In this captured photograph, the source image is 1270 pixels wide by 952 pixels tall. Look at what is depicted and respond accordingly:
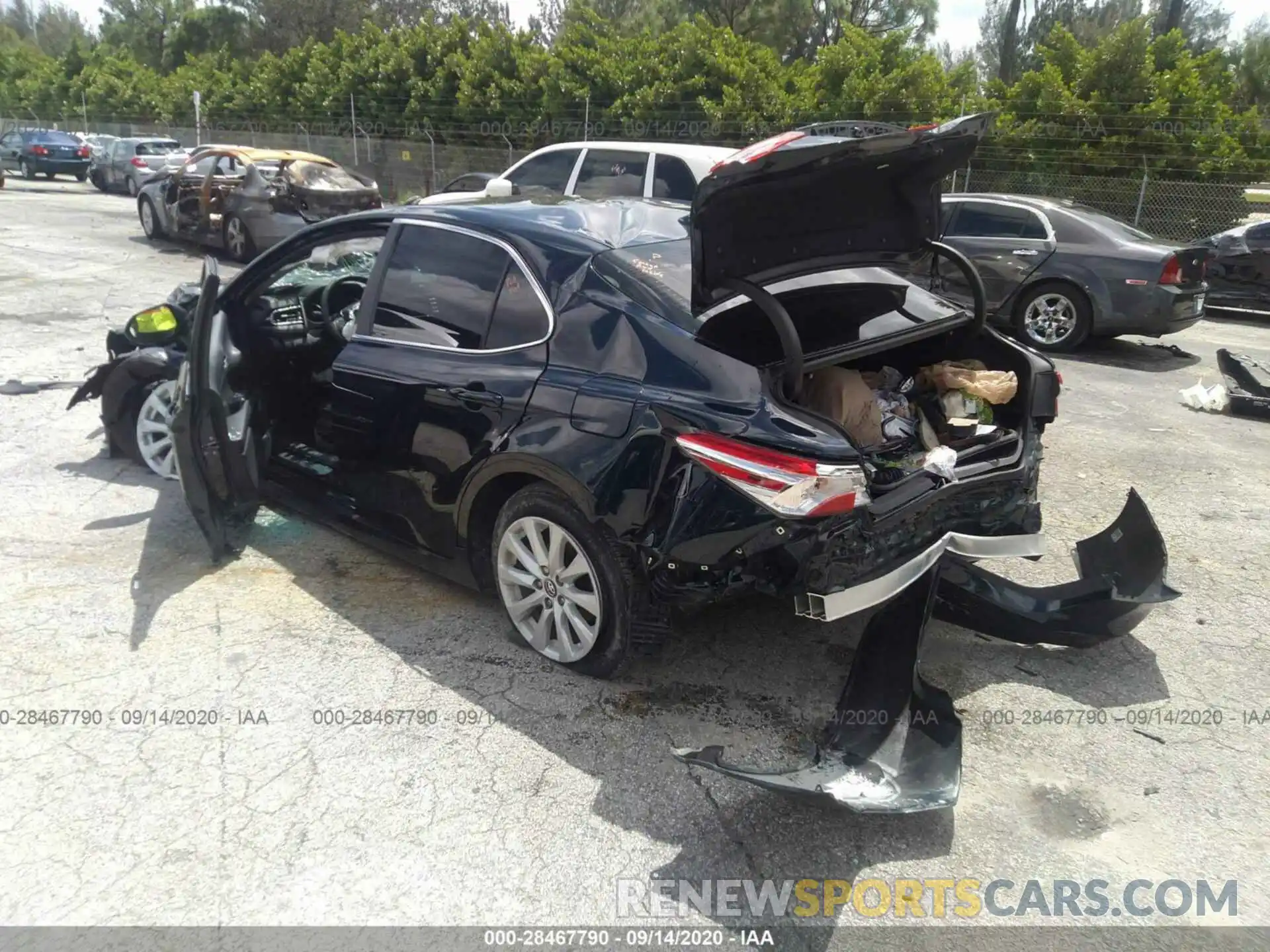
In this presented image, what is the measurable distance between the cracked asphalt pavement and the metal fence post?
13.2 metres

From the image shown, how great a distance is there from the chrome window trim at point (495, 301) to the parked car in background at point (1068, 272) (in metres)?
6.34

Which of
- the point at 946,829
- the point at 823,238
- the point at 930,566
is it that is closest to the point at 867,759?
the point at 946,829

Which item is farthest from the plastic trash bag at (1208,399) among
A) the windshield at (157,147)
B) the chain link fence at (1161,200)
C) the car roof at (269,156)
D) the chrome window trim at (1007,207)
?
the windshield at (157,147)

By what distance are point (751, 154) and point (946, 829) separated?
2215mm

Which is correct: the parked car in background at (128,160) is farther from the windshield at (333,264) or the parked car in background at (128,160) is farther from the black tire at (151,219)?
the windshield at (333,264)

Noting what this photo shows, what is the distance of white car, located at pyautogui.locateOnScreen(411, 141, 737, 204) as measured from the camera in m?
10.1

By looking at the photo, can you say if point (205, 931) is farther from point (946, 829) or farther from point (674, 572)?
point (946, 829)

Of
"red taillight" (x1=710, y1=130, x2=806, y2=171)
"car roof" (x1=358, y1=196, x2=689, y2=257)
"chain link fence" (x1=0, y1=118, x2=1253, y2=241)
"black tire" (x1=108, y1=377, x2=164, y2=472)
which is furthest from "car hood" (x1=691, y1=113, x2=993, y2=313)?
"chain link fence" (x1=0, y1=118, x2=1253, y2=241)

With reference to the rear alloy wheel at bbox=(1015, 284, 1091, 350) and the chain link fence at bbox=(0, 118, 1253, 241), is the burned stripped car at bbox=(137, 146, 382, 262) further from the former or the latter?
the rear alloy wheel at bbox=(1015, 284, 1091, 350)

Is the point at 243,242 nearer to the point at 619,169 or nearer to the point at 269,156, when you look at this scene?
the point at 269,156

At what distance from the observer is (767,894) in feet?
8.97

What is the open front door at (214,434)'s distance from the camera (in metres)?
4.20

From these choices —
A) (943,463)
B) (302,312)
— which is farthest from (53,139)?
(943,463)

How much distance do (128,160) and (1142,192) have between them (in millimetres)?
24728
